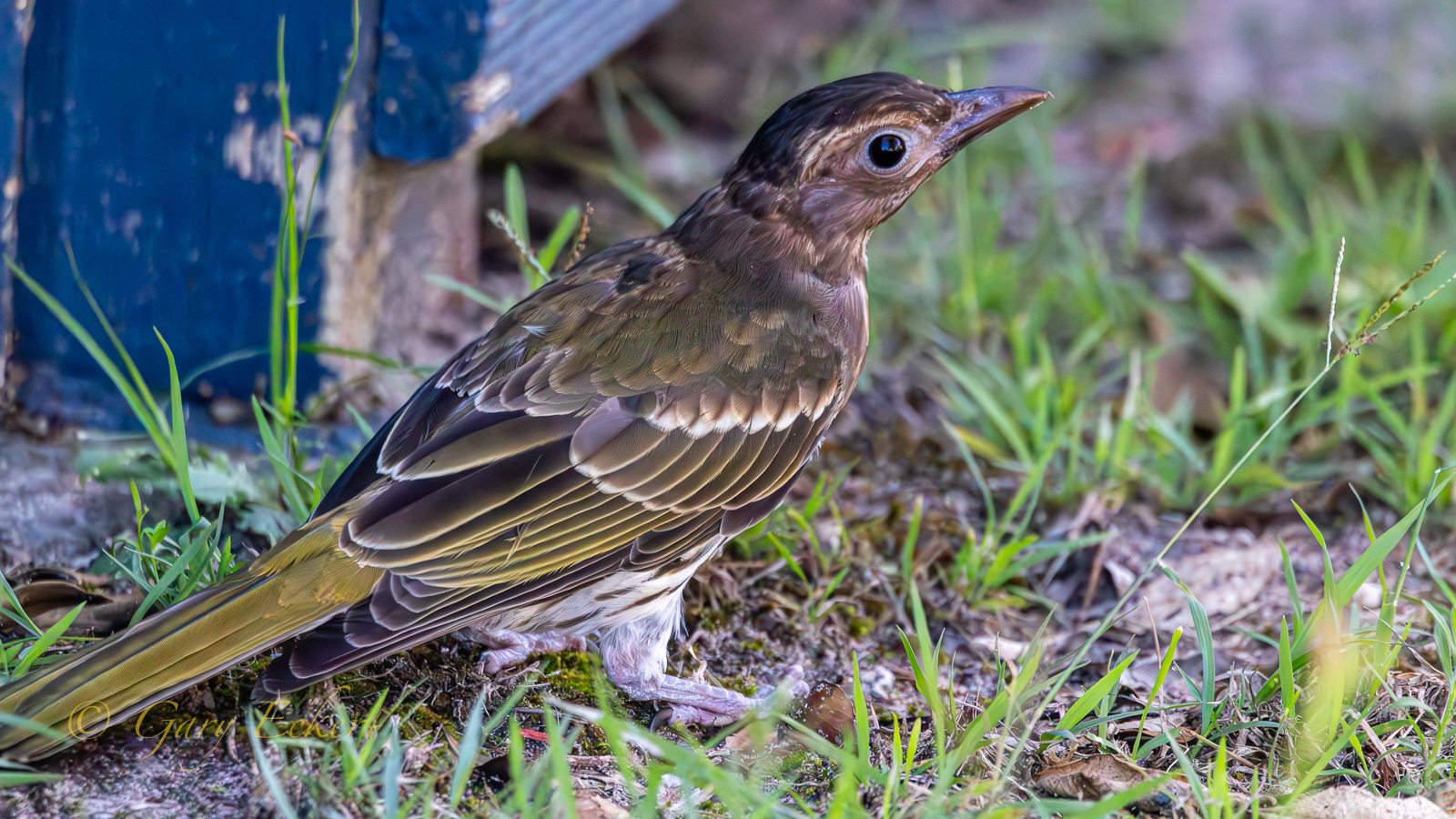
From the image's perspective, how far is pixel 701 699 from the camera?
306cm

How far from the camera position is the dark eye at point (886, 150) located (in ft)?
10.6

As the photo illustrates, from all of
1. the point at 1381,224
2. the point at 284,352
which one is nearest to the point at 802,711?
the point at 284,352

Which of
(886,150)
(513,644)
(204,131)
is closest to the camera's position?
(513,644)

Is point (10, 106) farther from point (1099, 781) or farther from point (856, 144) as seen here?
point (1099, 781)

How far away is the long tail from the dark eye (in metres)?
1.50

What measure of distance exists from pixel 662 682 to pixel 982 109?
60.6 inches

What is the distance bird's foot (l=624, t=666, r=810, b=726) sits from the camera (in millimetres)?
3049

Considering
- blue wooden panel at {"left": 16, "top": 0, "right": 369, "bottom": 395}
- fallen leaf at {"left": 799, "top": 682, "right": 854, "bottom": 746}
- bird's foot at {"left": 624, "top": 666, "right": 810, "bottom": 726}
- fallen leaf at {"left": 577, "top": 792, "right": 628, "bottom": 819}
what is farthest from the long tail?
blue wooden panel at {"left": 16, "top": 0, "right": 369, "bottom": 395}

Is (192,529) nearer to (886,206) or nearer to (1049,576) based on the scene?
(886,206)

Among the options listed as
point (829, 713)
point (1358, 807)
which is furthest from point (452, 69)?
point (1358, 807)

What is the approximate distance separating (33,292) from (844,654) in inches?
90.4

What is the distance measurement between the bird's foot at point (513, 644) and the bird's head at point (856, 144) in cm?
113

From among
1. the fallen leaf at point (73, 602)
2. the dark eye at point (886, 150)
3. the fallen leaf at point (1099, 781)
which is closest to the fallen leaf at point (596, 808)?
the fallen leaf at point (1099, 781)

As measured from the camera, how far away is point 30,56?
332cm
